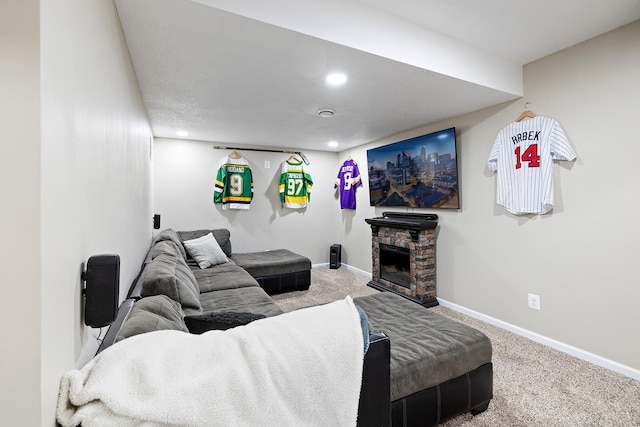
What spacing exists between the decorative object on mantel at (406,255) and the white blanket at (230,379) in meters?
2.80

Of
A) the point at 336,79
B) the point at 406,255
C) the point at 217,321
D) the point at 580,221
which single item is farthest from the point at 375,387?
the point at 406,255

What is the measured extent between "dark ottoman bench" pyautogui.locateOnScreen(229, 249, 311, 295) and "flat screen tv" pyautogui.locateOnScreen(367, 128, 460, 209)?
155cm

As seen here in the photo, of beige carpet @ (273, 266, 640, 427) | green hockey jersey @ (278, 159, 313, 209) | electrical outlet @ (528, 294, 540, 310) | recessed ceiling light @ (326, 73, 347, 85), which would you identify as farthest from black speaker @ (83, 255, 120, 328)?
green hockey jersey @ (278, 159, 313, 209)

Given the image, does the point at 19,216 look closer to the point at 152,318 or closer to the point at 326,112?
the point at 152,318

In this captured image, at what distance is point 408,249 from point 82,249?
3.41 meters

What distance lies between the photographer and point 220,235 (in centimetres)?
448

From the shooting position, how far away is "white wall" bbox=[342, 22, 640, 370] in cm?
208

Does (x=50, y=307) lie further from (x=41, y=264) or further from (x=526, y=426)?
(x=526, y=426)

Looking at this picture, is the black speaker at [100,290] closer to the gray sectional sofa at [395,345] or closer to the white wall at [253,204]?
the gray sectional sofa at [395,345]

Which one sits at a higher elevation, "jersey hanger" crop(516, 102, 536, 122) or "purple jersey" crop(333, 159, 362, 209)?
"jersey hanger" crop(516, 102, 536, 122)

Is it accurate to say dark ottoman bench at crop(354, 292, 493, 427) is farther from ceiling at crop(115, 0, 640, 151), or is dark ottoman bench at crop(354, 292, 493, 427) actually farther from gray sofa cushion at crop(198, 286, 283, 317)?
ceiling at crop(115, 0, 640, 151)

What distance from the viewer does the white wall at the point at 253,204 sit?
14.6 feet

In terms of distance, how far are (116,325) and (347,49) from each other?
1879 mm

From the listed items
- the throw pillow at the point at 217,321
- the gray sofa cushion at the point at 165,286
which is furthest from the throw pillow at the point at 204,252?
the throw pillow at the point at 217,321
